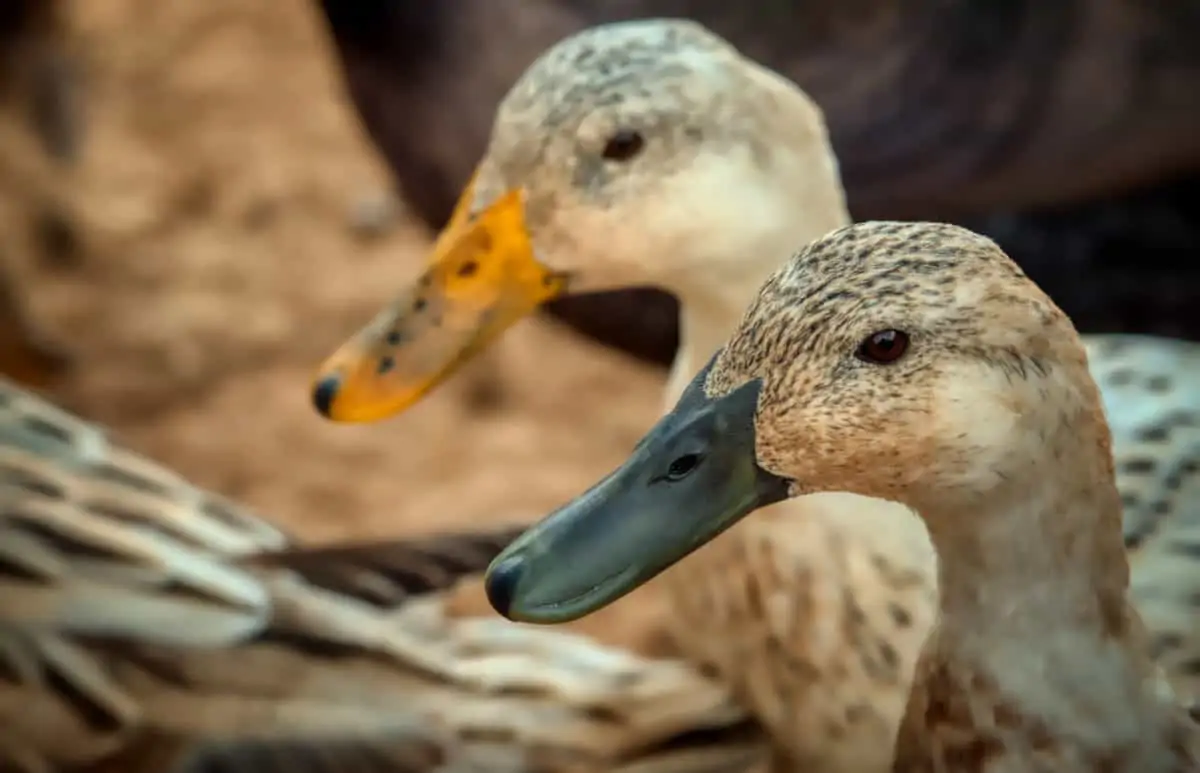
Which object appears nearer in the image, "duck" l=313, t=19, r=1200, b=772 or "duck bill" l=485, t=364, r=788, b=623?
"duck bill" l=485, t=364, r=788, b=623

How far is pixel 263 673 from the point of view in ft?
3.11

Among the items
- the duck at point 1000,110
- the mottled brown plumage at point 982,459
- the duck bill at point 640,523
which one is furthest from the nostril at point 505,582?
the duck at point 1000,110

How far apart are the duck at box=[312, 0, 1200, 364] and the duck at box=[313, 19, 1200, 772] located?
30 cm

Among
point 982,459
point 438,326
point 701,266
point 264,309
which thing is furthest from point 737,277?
point 264,309

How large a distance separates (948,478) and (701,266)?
28cm

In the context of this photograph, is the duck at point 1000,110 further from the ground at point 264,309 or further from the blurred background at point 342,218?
the ground at point 264,309

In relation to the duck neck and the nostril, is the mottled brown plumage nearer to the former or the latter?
the duck neck

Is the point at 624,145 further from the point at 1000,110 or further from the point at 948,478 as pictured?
the point at 1000,110

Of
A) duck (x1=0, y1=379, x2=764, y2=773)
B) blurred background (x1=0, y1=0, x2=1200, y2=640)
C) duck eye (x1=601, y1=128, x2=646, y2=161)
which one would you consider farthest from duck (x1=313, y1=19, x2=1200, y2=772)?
blurred background (x1=0, y1=0, x2=1200, y2=640)

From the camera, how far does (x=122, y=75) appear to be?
6.99 ft

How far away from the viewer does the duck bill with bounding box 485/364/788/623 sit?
2.13ft

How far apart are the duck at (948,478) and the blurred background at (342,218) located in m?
0.53

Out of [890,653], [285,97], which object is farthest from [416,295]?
[285,97]

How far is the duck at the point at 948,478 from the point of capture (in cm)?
62
